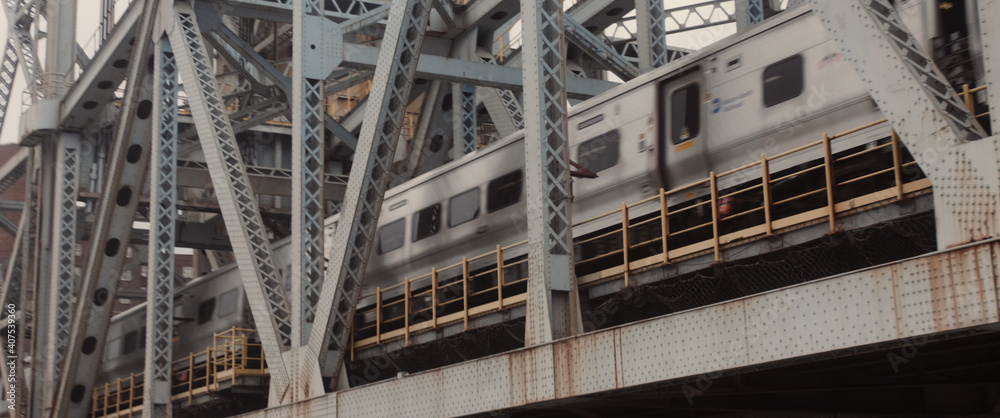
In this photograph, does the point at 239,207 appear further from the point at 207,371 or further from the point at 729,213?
the point at 729,213

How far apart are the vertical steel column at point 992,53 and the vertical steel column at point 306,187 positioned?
10.4m

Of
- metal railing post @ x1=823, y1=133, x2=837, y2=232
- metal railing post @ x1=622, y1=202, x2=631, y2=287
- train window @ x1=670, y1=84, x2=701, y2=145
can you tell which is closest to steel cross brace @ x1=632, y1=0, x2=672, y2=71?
train window @ x1=670, y1=84, x2=701, y2=145

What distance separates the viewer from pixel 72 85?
98.3 feet

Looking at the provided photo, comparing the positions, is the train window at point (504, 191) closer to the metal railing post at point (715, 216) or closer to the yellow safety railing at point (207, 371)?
the yellow safety railing at point (207, 371)

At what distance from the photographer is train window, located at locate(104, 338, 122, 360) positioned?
31.8 metres

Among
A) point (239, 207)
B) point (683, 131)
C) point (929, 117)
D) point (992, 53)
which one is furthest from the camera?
point (239, 207)

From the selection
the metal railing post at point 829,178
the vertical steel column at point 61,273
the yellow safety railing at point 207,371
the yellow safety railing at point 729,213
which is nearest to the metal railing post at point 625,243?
the yellow safety railing at point 729,213

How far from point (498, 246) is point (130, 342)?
1877cm

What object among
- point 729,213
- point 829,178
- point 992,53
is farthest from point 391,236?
point 992,53

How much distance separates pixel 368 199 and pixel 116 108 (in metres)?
18.1

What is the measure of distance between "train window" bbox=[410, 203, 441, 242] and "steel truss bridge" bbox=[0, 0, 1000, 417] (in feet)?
2.28

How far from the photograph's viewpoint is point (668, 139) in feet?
49.3

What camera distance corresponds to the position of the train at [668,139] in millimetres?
13062

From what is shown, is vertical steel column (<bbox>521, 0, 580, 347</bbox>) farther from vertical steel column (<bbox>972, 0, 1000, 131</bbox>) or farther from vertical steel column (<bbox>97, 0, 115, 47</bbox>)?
vertical steel column (<bbox>97, 0, 115, 47</bbox>)
